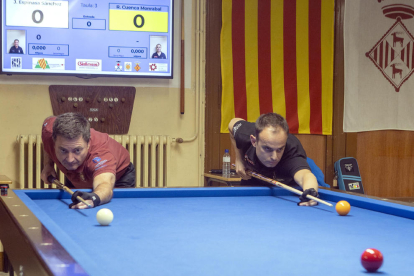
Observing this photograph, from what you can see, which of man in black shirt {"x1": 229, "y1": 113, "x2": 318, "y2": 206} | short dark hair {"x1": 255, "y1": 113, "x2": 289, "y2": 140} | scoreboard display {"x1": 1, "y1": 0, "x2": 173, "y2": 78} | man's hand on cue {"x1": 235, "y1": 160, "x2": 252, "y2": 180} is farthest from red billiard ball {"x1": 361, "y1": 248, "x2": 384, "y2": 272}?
scoreboard display {"x1": 1, "y1": 0, "x2": 173, "y2": 78}

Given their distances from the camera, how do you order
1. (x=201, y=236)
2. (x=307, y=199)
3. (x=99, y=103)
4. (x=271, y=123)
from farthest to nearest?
1. (x=99, y=103)
2. (x=271, y=123)
3. (x=307, y=199)
4. (x=201, y=236)

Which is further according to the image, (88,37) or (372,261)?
(88,37)

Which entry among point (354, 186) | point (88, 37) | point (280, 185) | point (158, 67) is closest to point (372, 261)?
point (280, 185)

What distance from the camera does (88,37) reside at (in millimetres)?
3805

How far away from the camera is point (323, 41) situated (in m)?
4.43

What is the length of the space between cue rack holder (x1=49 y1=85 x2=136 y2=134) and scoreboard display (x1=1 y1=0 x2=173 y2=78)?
0.15 meters

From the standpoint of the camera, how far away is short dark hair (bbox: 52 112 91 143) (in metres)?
2.29

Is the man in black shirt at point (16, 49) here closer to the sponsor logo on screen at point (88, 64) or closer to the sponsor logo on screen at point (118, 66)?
the sponsor logo on screen at point (88, 64)

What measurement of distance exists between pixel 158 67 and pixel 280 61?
114cm

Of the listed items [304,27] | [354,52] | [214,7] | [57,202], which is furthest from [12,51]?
[354,52]

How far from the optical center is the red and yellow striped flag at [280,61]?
4203 mm

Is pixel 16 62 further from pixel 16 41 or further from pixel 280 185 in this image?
pixel 280 185

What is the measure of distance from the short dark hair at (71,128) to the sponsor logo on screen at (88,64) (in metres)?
1.50

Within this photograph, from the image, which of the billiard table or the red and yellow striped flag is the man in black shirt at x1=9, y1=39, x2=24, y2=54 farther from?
the billiard table
